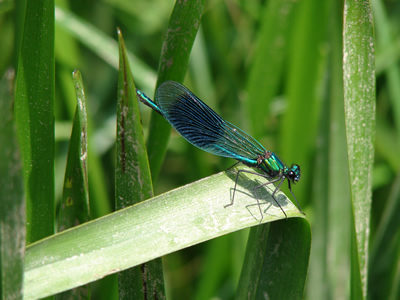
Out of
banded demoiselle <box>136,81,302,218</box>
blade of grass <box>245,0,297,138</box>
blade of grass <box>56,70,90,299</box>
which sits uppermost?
blade of grass <box>245,0,297,138</box>

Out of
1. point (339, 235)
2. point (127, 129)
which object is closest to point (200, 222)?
point (127, 129)

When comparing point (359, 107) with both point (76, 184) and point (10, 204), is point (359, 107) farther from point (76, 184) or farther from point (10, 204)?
point (10, 204)

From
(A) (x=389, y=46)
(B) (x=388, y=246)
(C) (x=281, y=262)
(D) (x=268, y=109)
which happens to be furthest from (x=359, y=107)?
(A) (x=389, y=46)

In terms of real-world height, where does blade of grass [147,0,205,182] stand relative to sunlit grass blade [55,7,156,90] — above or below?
below

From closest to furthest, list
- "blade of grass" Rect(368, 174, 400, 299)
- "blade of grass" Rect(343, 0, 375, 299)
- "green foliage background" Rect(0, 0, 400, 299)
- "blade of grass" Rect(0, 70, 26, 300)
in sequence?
"blade of grass" Rect(0, 70, 26, 300)
"blade of grass" Rect(343, 0, 375, 299)
"blade of grass" Rect(368, 174, 400, 299)
"green foliage background" Rect(0, 0, 400, 299)

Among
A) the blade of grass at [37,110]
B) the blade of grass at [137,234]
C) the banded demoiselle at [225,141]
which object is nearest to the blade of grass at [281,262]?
the blade of grass at [137,234]

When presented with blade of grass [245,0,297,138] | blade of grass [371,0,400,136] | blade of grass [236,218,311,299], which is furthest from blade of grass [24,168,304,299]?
blade of grass [371,0,400,136]

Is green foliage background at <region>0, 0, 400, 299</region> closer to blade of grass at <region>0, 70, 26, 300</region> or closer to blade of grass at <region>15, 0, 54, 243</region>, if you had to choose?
blade of grass at <region>15, 0, 54, 243</region>
